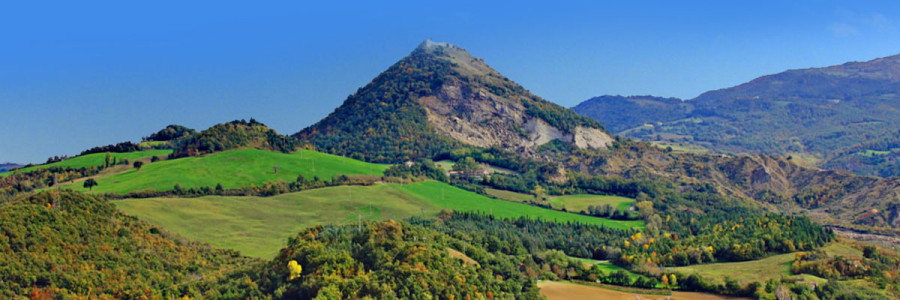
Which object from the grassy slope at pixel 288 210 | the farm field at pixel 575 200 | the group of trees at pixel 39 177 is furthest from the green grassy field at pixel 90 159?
the farm field at pixel 575 200

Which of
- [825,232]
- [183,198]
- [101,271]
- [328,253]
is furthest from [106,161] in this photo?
[825,232]

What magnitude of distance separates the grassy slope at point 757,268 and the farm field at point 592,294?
879 cm

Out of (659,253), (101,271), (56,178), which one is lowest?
(659,253)

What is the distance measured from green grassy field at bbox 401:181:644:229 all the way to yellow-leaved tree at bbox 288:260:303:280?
253ft

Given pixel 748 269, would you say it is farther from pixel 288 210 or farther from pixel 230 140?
pixel 230 140

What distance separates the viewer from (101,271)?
89750mm

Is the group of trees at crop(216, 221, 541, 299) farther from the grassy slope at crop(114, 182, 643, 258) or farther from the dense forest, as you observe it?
the grassy slope at crop(114, 182, 643, 258)

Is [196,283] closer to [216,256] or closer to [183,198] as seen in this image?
[216,256]

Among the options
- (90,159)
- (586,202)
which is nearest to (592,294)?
(586,202)

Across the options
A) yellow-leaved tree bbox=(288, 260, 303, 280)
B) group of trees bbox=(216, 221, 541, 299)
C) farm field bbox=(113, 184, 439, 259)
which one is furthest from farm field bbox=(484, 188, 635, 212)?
yellow-leaved tree bbox=(288, 260, 303, 280)

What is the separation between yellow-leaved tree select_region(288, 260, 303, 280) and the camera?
271ft

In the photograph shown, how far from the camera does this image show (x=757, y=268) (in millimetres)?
115875

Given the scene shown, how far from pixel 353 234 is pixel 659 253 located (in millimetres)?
53834

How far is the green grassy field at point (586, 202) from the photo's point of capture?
181000 mm
